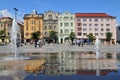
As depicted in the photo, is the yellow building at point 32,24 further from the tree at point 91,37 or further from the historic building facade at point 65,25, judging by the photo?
the tree at point 91,37

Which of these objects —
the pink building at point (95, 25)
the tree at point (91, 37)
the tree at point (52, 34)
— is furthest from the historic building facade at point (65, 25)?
the tree at point (91, 37)

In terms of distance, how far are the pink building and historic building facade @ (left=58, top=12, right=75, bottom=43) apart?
2232 millimetres

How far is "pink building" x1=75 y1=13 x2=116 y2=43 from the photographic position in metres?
124

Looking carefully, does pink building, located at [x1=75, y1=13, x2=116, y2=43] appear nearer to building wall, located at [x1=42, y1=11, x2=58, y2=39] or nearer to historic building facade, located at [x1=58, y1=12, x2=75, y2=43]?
historic building facade, located at [x1=58, y1=12, x2=75, y2=43]

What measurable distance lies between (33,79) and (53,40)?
113 metres

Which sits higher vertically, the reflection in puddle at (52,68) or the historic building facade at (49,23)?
the historic building facade at (49,23)

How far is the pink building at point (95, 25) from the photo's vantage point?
124m

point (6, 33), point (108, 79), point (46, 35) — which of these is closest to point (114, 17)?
point (46, 35)

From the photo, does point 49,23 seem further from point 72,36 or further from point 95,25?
point 95,25

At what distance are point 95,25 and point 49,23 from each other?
19472 mm

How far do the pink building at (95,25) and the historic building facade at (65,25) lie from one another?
2232mm

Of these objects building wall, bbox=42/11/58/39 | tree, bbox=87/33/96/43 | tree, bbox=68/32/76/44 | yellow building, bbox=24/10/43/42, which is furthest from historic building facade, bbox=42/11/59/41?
tree, bbox=87/33/96/43

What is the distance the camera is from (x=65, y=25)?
405 ft

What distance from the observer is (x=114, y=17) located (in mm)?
126875
